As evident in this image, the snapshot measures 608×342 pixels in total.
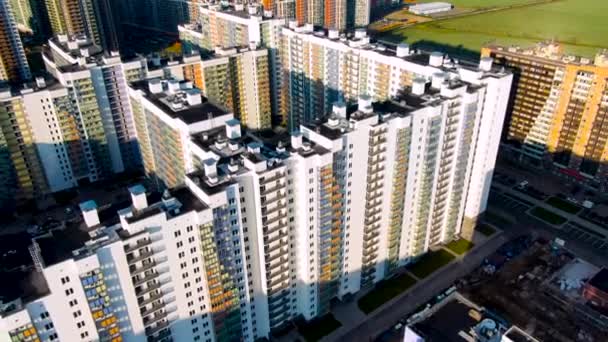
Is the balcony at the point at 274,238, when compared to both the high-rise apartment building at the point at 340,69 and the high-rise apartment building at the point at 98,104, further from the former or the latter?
the high-rise apartment building at the point at 98,104

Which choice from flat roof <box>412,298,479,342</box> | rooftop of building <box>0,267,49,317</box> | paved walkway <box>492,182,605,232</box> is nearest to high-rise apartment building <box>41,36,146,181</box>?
rooftop of building <box>0,267,49,317</box>

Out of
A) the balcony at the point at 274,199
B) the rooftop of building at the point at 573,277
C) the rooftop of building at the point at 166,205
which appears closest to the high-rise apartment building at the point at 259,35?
the balcony at the point at 274,199

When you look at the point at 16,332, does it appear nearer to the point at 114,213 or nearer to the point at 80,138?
the point at 114,213

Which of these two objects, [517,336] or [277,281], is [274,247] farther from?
[517,336]

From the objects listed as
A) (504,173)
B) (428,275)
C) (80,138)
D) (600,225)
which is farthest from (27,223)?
(600,225)

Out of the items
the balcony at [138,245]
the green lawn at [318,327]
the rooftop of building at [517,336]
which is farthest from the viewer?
the green lawn at [318,327]
